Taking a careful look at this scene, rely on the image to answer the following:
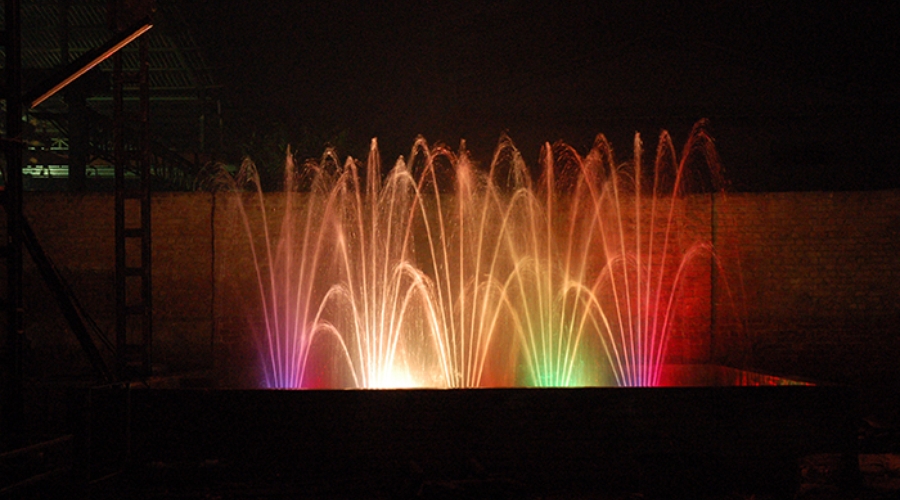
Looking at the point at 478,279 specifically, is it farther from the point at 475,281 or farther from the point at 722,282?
the point at 722,282

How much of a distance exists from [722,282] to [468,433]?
Answer: 6063 millimetres

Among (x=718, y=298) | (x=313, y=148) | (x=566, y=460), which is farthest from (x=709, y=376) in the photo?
(x=313, y=148)

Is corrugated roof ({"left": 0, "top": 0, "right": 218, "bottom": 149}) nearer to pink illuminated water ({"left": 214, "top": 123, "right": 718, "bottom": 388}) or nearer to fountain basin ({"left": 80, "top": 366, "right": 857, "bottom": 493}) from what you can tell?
pink illuminated water ({"left": 214, "top": 123, "right": 718, "bottom": 388})

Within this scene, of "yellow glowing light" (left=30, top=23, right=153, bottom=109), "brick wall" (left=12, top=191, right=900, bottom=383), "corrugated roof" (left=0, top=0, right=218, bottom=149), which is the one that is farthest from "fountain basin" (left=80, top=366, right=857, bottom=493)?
"corrugated roof" (left=0, top=0, right=218, bottom=149)

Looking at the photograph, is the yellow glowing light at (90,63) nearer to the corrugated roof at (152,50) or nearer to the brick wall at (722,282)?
the brick wall at (722,282)

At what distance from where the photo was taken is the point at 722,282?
A: 10.9 meters

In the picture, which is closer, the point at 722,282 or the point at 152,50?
the point at 722,282

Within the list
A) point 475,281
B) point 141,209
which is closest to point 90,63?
point 141,209

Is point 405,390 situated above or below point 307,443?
above

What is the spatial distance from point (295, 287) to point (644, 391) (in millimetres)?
6140

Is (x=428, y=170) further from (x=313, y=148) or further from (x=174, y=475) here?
(x=174, y=475)

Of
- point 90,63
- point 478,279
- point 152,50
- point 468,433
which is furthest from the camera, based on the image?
point 152,50

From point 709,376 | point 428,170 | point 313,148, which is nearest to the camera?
point 709,376

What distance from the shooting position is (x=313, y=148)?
16.4m
